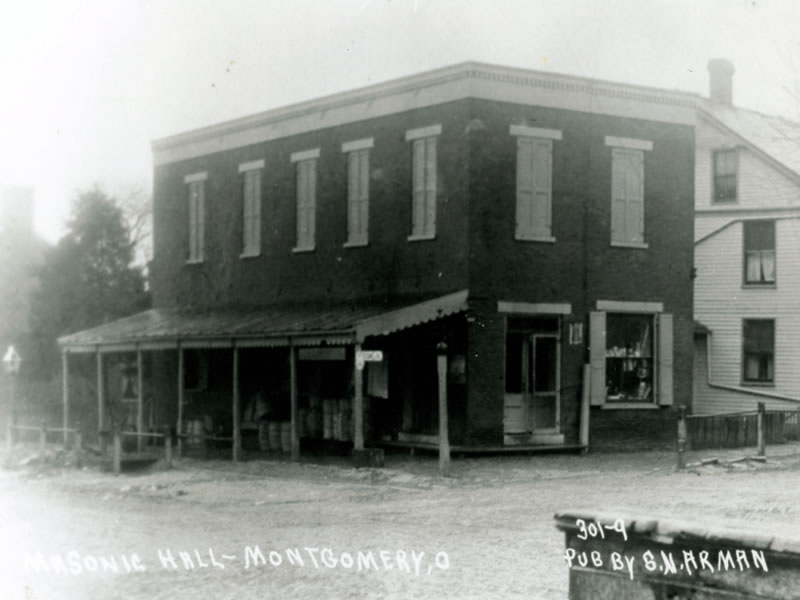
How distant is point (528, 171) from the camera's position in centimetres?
2355

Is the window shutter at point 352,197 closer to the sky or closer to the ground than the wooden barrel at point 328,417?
closer to the sky

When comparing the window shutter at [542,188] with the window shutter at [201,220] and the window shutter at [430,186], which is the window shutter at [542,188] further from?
the window shutter at [201,220]

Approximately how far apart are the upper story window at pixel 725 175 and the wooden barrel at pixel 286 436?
14.5 metres

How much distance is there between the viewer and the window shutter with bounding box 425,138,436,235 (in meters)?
23.7

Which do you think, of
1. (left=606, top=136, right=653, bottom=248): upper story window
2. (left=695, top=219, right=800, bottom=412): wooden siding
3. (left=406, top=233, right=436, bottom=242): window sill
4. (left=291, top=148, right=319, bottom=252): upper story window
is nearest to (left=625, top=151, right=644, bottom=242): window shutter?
(left=606, top=136, right=653, bottom=248): upper story window

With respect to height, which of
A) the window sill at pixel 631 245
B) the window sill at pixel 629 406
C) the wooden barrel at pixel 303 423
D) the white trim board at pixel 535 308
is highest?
the window sill at pixel 631 245

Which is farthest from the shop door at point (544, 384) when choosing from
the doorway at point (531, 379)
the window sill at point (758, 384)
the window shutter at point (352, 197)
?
the window sill at point (758, 384)

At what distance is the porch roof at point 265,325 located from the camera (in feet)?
70.6

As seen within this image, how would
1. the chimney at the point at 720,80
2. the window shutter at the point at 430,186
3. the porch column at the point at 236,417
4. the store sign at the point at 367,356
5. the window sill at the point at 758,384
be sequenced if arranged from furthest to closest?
the chimney at the point at 720,80
the window sill at the point at 758,384
the porch column at the point at 236,417
the window shutter at the point at 430,186
the store sign at the point at 367,356

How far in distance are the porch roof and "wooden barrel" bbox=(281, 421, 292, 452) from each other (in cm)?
217

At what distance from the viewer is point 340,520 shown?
49.6ft

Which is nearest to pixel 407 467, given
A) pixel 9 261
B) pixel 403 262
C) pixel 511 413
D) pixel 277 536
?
pixel 511 413

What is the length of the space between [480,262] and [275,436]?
245 inches

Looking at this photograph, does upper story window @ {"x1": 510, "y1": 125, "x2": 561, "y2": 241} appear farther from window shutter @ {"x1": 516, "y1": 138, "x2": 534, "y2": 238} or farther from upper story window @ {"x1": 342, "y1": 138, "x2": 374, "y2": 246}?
upper story window @ {"x1": 342, "y1": 138, "x2": 374, "y2": 246}
